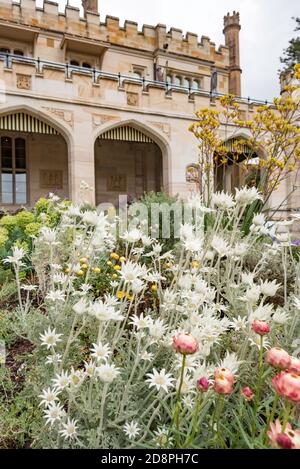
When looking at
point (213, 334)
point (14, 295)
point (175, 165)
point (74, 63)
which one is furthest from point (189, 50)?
point (213, 334)

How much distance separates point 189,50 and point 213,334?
17.0 m

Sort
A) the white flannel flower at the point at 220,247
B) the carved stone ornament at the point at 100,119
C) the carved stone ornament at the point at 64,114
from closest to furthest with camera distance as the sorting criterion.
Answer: the white flannel flower at the point at 220,247
the carved stone ornament at the point at 64,114
the carved stone ornament at the point at 100,119

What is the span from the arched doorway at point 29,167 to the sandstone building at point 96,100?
0.03 metres

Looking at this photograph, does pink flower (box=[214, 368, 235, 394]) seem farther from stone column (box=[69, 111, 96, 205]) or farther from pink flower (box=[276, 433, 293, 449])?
stone column (box=[69, 111, 96, 205])

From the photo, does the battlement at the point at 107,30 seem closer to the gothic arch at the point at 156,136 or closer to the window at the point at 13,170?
the window at the point at 13,170

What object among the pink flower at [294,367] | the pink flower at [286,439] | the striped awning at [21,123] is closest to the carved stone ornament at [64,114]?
the striped awning at [21,123]

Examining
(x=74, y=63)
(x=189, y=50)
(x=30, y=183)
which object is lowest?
(x=30, y=183)

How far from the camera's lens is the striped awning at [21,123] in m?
9.98

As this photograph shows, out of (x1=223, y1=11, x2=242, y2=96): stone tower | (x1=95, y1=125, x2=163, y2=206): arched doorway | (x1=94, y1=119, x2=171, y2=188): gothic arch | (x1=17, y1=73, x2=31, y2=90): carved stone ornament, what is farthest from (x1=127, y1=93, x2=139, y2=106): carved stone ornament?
(x1=223, y1=11, x2=242, y2=96): stone tower

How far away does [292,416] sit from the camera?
109 centimetres

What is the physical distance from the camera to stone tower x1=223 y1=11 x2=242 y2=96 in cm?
1689

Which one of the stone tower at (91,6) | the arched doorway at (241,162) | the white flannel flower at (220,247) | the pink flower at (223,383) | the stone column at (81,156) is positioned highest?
the stone tower at (91,6)
